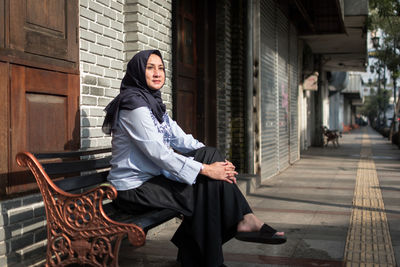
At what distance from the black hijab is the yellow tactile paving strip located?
6.82 feet

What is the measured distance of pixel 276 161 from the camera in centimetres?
1116

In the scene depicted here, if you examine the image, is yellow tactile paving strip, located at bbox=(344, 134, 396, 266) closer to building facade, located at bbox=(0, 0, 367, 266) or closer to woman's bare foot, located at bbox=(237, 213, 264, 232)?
woman's bare foot, located at bbox=(237, 213, 264, 232)

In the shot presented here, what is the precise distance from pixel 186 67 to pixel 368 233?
3.58 meters

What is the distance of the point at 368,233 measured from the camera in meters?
5.10

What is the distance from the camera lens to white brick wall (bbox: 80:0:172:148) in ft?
14.5

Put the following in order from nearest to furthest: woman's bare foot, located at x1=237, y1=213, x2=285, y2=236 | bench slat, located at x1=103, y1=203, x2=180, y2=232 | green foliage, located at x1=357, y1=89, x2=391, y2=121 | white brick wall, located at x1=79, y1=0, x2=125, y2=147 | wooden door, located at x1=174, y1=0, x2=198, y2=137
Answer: bench slat, located at x1=103, y1=203, x2=180, y2=232 → woman's bare foot, located at x1=237, y1=213, x2=285, y2=236 → white brick wall, located at x1=79, y1=0, x2=125, y2=147 → wooden door, located at x1=174, y1=0, x2=198, y2=137 → green foliage, located at x1=357, y1=89, x2=391, y2=121

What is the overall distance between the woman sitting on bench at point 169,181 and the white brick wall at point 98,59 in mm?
1082

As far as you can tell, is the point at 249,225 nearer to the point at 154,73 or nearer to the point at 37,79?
the point at 154,73

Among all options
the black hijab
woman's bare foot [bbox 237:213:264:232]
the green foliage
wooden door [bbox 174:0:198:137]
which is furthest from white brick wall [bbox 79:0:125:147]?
the green foliage

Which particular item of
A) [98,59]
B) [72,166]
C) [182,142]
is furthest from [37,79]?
[182,142]

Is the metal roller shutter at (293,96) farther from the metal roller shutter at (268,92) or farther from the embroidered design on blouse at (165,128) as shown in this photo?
the embroidered design on blouse at (165,128)

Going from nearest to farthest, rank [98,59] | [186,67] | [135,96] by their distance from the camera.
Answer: [135,96] → [98,59] → [186,67]

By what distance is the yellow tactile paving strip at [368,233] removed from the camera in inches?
162

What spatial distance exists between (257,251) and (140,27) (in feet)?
8.37
